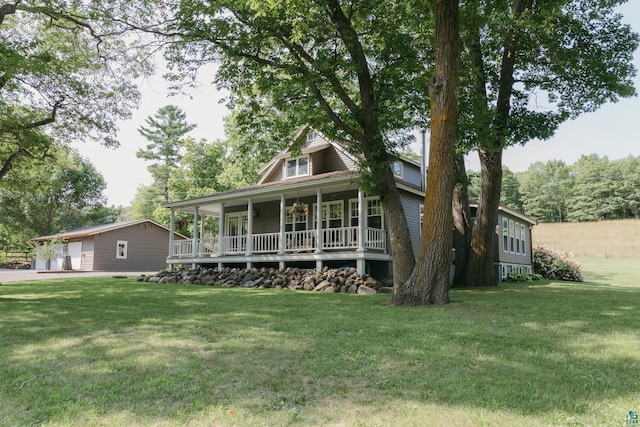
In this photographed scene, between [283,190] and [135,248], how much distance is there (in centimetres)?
1915

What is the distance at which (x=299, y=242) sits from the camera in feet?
53.9

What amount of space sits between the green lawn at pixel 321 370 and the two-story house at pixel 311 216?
754 cm

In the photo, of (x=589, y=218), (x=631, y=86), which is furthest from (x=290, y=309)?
(x=589, y=218)

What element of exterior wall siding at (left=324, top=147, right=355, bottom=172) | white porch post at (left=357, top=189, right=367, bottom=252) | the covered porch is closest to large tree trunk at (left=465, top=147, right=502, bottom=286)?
the covered porch

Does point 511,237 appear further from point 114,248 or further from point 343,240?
point 114,248

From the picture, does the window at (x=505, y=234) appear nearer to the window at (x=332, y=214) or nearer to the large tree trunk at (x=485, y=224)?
the large tree trunk at (x=485, y=224)

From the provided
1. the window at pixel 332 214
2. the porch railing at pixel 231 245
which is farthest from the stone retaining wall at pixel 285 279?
the window at pixel 332 214

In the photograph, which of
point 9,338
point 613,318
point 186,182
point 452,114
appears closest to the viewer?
point 9,338

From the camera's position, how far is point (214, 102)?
493 inches

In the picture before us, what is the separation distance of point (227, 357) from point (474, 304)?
569 centimetres

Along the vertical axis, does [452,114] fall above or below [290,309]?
above

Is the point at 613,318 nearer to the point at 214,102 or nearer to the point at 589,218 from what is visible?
the point at 214,102

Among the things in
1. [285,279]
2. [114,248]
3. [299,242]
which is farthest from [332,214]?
[114,248]

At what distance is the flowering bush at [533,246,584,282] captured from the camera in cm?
2139
